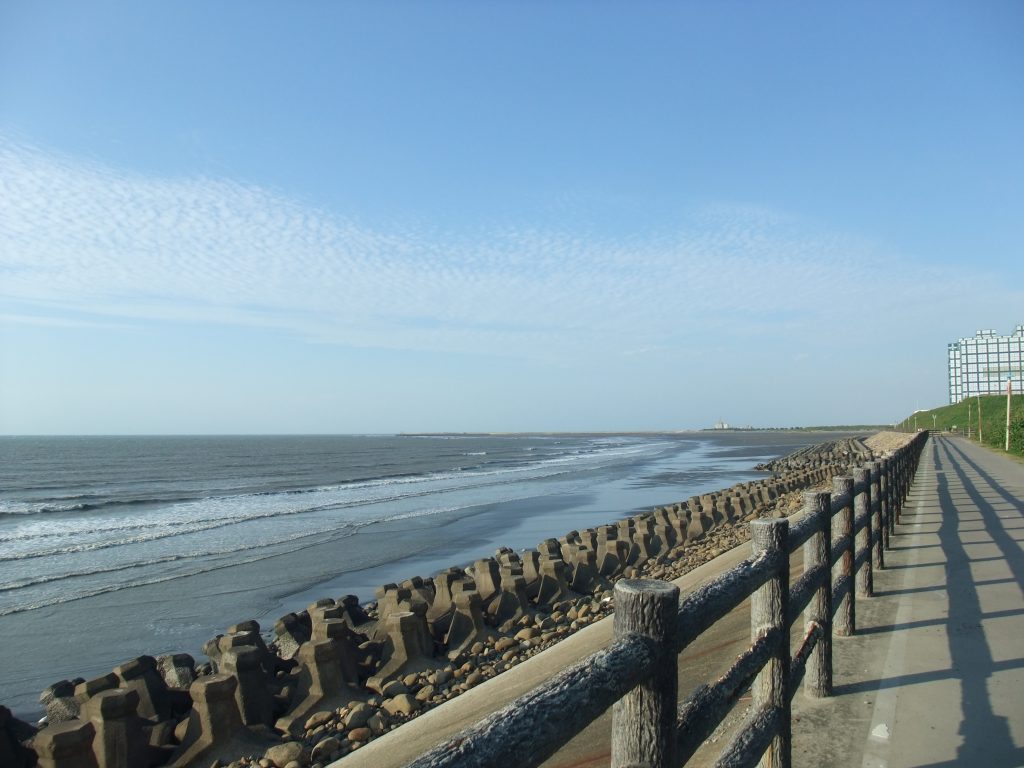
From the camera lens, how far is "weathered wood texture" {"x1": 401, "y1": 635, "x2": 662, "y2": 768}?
128cm

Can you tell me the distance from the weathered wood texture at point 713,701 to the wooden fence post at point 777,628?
113 millimetres

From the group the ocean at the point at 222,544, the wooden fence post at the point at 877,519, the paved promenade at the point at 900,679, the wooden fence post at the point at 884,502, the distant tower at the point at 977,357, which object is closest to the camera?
the paved promenade at the point at 900,679

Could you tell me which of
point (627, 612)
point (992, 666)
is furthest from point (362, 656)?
point (627, 612)

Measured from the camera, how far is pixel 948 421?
75.8 metres

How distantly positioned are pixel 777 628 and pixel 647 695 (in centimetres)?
143

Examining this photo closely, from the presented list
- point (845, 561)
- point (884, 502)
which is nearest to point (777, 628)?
point (845, 561)

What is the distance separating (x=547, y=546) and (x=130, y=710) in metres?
6.67

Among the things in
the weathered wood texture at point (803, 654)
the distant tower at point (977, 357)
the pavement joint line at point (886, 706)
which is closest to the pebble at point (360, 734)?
the weathered wood texture at point (803, 654)

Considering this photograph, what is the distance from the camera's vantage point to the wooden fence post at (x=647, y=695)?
181 cm

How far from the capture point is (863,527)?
5.82 m

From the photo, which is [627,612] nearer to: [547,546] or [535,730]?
[535,730]

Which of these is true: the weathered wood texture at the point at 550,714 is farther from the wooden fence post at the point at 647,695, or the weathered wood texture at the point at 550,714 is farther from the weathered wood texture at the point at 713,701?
the weathered wood texture at the point at 713,701

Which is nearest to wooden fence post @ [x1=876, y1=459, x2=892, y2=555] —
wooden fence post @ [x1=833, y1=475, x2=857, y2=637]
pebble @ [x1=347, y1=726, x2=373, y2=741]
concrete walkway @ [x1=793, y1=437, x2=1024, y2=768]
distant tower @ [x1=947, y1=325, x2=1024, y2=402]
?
concrete walkway @ [x1=793, y1=437, x2=1024, y2=768]

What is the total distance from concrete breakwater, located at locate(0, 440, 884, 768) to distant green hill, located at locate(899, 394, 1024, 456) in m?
30.3
